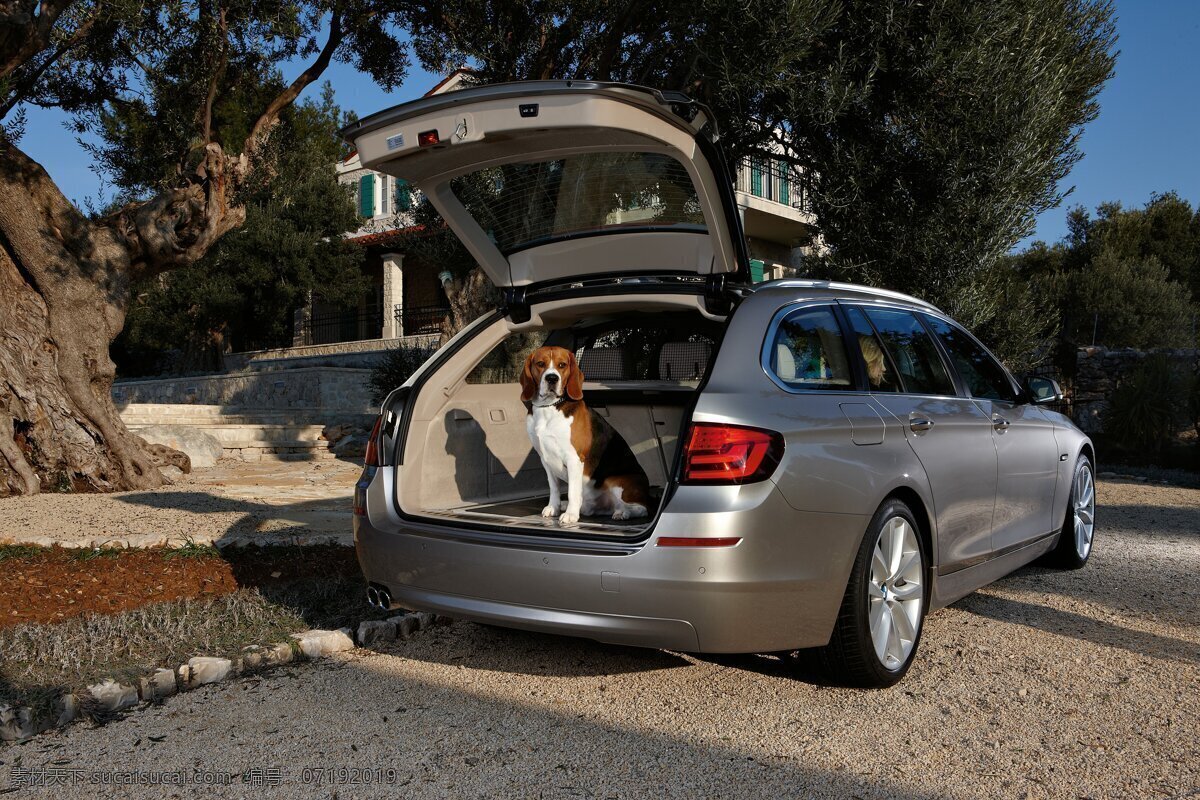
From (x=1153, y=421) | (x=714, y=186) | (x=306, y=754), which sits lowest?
(x=306, y=754)

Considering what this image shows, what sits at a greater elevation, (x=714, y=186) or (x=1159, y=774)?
(x=714, y=186)

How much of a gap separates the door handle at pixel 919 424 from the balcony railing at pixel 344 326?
27.6 m

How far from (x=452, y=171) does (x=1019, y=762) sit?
10.8 ft

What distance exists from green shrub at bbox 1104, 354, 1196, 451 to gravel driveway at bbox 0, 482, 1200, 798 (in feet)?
34.4

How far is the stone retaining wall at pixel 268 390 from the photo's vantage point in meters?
21.2

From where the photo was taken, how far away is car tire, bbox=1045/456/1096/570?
593 cm

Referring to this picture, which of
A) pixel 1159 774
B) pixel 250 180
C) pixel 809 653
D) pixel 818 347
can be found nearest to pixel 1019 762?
pixel 1159 774

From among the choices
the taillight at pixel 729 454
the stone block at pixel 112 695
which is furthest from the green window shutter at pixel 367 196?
the taillight at pixel 729 454

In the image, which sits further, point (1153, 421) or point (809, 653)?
point (1153, 421)

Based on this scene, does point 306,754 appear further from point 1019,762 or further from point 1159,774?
point 1159,774

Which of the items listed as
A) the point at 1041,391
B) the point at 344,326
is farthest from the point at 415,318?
the point at 1041,391

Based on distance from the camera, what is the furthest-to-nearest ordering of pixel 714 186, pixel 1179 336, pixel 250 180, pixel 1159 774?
pixel 1179 336 < pixel 250 180 < pixel 714 186 < pixel 1159 774

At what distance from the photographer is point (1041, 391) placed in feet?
18.2

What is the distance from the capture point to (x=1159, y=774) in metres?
2.93
